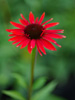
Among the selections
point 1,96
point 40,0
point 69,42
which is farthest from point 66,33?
point 1,96

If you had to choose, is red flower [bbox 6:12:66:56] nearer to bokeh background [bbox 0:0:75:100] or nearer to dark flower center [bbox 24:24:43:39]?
dark flower center [bbox 24:24:43:39]

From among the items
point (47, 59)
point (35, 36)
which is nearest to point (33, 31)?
point (35, 36)

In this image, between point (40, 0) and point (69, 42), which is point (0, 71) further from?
point (40, 0)

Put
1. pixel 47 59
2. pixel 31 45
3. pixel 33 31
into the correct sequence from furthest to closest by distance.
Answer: pixel 47 59 → pixel 33 31 → pixel 31 45

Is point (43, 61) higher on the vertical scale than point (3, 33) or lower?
lower

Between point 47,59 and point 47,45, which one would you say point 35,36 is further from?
point 47,59

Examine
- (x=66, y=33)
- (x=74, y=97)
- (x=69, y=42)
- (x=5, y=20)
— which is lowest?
(x=74, y=97)
